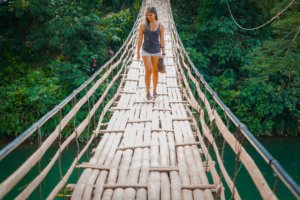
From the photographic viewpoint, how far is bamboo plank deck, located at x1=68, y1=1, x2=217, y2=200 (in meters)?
2.01

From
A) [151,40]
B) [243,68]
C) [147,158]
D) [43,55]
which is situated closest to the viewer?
[147,158]

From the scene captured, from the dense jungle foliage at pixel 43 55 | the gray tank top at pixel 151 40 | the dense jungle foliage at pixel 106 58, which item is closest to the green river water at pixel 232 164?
the dense jungle foliage at pixel 106 58

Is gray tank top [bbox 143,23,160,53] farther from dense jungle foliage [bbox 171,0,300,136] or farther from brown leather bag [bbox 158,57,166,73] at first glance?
dense jungle foliage [bbox 171,0,300,136]

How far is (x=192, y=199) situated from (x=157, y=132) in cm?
115

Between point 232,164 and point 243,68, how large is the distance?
2143mm

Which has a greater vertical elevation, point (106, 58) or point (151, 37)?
point (151, 37)

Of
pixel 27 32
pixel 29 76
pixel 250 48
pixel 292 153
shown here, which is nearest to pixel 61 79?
pixel 29 76

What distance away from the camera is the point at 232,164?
7.49 m

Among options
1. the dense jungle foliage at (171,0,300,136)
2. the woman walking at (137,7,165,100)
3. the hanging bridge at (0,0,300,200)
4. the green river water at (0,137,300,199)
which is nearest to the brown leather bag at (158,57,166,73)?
the woman walking at (137,7,165,100)

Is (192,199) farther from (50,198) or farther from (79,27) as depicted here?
(79,27)

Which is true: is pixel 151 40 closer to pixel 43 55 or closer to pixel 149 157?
pixel 149 157

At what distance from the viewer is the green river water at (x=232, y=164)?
6469mm

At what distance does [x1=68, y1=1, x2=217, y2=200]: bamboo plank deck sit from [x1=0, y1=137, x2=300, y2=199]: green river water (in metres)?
3.33

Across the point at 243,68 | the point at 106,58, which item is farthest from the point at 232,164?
the point at 106,58
